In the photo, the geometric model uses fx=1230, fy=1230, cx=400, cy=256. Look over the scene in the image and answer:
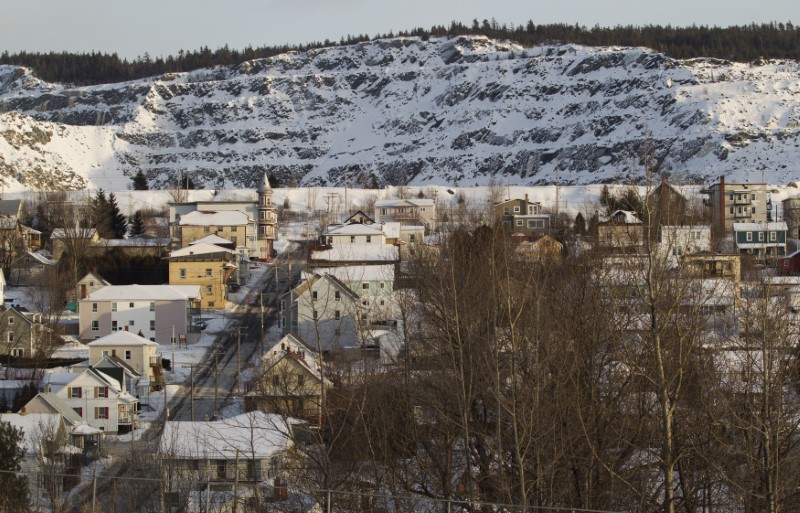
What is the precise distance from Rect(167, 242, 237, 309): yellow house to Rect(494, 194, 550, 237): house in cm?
1653

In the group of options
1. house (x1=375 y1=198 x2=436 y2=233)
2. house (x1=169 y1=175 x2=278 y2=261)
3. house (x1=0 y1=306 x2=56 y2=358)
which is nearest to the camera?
house (x1=0 y1=306 x2=56 y2=358)

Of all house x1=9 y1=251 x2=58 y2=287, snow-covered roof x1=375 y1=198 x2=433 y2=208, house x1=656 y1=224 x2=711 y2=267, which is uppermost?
snow-covered roof x1=375 y1=198 x2=433 y2=208

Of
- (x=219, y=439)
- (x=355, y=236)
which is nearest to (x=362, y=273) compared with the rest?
(x=355, y=236)

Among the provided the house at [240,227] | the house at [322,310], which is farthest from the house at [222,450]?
the house at [240,227]

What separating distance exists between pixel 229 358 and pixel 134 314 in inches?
297

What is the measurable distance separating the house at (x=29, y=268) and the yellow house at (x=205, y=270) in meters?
6.82

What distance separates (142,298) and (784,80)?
10943cm

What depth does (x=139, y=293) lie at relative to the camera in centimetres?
4878

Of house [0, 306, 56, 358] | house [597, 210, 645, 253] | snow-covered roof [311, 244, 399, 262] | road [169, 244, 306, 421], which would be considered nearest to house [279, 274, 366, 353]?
road [169, 244, 306, 421]

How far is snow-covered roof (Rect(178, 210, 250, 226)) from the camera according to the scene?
65.9 metres

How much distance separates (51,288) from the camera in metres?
51.1

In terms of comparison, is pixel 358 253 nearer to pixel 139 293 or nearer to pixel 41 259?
pixel 139 293

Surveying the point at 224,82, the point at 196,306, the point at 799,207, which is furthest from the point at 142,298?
the point at 224,82

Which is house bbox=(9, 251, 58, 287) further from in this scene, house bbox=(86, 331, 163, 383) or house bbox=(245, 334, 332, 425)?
house bbox=(245, 334, 332, 425)
